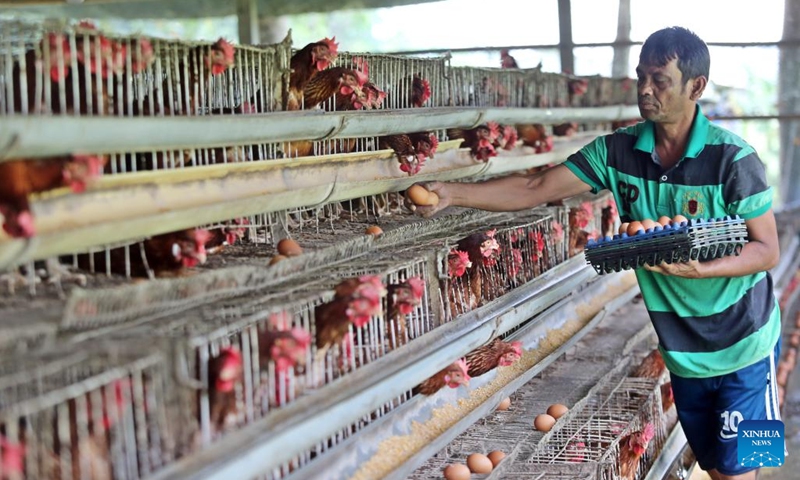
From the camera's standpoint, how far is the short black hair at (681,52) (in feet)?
9.54

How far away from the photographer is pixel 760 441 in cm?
296

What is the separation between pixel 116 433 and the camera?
5.34ft

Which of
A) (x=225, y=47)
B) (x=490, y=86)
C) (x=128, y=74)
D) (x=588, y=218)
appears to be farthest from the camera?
(x=588, y=218)

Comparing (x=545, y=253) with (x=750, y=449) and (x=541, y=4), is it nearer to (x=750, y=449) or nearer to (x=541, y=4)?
(x=750, y=449)

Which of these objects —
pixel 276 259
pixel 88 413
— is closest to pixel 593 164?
pixel 276 259

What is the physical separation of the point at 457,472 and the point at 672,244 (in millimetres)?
919

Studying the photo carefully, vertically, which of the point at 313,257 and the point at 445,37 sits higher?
the point at 445,37

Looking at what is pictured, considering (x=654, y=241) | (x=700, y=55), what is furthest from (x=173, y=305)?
(x=700, y=55)

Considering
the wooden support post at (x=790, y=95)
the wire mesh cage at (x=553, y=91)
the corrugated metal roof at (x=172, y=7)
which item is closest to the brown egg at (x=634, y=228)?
the wire mesh cage at (x=553, y=91)

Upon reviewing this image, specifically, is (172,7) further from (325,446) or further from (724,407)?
(325,446)

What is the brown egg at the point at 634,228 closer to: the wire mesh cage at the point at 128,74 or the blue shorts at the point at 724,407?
the blue shorts at the point at 724,407

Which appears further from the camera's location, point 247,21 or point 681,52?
point 247,21

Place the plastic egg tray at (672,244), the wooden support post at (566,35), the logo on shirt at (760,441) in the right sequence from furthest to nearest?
the wooden support post at (566,35) < the logo on shirt at (760,441) < the plastic egg tray at (672,244)

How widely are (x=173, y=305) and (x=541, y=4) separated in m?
6.89
